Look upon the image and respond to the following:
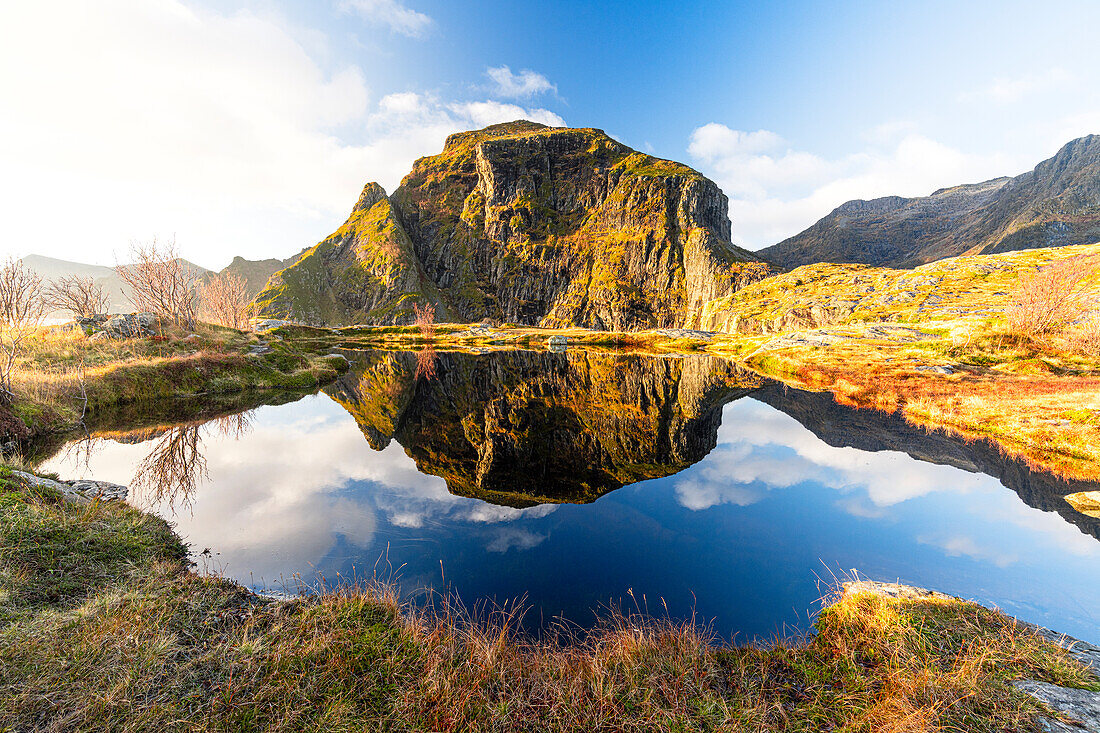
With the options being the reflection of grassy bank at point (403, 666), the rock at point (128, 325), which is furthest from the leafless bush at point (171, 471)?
the rock at point (128, 325)

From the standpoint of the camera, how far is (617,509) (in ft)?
49.8

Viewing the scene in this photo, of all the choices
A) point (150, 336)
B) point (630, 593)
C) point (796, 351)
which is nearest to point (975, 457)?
point (630, 593)

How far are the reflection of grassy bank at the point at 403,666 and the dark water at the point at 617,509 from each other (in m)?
2.48

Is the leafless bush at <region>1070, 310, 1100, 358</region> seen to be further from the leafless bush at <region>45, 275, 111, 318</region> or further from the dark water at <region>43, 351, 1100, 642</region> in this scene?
the leafless bush at <region>45, 275, 111, 318</region>

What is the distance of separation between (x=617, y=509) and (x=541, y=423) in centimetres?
1276

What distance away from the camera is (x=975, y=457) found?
65.0 ft

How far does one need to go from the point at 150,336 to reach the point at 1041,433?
7047 centimetres

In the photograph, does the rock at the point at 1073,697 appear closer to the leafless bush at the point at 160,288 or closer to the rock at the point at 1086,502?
the rock at the point at 1086,502

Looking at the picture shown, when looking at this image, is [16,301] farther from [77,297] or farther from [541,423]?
[541,423]

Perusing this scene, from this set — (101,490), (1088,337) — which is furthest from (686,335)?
(101,490)

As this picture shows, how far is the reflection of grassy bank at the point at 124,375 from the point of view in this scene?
65.6 feet

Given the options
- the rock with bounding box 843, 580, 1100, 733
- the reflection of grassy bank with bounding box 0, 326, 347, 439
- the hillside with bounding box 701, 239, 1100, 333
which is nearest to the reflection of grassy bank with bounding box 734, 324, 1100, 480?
the rock with bounding box 843, 580, 1100, 733

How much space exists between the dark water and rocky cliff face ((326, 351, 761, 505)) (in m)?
0.21

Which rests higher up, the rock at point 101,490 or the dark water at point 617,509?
the rock at point 101,490
